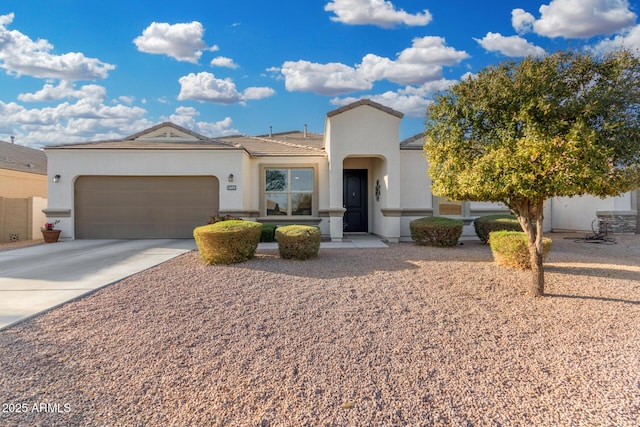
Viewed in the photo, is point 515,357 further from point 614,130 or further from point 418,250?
point 418,250

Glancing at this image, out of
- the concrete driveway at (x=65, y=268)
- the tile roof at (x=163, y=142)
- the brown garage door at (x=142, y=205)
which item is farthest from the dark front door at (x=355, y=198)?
the concrete driveway at (x=65, y=268)

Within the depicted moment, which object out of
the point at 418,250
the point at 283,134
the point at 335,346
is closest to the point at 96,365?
the point at 335,346

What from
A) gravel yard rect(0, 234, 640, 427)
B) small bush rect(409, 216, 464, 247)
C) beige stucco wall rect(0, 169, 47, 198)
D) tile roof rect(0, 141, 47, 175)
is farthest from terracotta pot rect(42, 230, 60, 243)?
small bush rect(409, 216, 464, 247)

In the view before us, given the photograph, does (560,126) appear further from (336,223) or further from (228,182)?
(228,182)

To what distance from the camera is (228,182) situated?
12.0 meters

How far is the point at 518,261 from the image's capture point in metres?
6.90

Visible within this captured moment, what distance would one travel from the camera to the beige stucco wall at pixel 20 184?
14.2 meters

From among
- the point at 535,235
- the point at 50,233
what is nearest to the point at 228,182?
the point at 50,233

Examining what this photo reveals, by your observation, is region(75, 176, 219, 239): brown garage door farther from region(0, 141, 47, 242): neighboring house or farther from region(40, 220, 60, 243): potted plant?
region(0, 141, 47, 242): neighboring house

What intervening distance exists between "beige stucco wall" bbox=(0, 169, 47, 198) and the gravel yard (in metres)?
13.1

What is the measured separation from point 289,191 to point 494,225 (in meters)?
7.02

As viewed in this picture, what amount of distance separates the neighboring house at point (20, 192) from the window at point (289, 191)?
29.3 feet

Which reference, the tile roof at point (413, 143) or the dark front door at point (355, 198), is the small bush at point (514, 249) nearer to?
the tile roof at point (413, 143)

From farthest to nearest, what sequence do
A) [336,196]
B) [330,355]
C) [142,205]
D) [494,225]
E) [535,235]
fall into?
[142,205], [336,196], [494,225], [535,235], [330,355]
